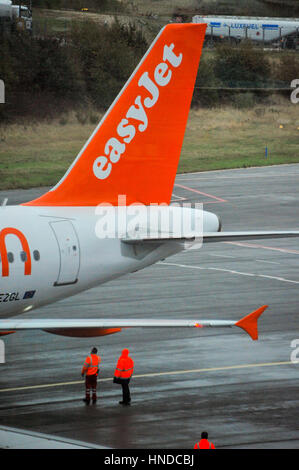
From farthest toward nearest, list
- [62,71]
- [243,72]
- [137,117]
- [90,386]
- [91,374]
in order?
[243,72] → [62,71] → [137,117] → [90,386] → [91,374]

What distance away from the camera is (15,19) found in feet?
352

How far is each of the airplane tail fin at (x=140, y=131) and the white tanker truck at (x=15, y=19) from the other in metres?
78.5

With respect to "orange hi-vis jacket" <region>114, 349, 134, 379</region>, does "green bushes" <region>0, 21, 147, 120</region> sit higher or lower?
higher

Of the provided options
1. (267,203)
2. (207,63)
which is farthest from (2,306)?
(207,63)

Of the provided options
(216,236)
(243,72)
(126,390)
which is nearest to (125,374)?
(126,390)

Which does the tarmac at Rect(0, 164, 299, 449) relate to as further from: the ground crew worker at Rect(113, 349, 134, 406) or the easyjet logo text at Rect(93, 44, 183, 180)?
the easyjet logo text at Rect(93, 44, 183, 180)

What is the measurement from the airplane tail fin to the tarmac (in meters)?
5.65

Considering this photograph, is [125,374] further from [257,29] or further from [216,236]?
[257,29]

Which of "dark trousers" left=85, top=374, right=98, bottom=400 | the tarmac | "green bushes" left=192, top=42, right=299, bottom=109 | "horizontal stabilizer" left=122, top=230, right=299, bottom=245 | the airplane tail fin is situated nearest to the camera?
the tarmac

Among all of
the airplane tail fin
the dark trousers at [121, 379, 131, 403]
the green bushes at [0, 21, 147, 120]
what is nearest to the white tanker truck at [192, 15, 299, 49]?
the green bushes at [0, 21, 147, 120]

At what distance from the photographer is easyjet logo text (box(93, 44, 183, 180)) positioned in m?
28.0

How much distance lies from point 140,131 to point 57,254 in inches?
191

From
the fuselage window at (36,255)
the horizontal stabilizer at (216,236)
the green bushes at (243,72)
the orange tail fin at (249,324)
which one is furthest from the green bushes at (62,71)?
the orange tail fin at (249,324)

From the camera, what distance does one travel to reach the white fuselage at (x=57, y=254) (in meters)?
25.4
